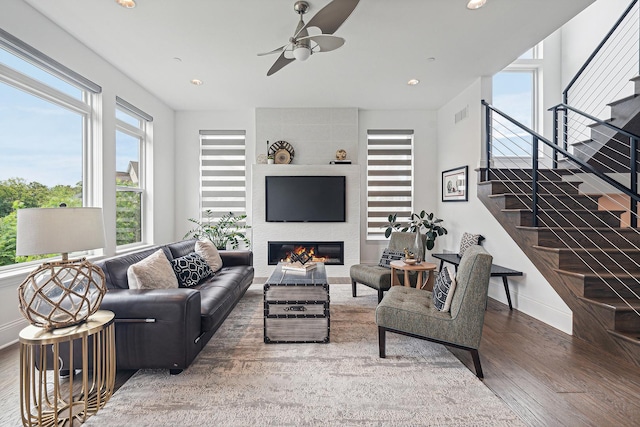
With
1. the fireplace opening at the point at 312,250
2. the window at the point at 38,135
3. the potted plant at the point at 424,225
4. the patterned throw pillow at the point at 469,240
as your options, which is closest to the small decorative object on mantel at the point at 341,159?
the potted plant at the point at 424,225

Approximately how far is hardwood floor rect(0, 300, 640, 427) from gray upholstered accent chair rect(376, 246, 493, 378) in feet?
0.97

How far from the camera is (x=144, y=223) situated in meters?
5.09

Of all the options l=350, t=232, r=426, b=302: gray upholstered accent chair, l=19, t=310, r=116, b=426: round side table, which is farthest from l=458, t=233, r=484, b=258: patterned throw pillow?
l=19, t=310, r=116, b=426: round side table

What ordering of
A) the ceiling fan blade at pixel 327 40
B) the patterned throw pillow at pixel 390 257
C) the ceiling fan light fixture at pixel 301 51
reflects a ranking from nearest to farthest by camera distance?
the ceiling fan blade at pixel 327 40, the ceiling fan light fixture at pixel 301 51, the patterned throw pillow at pixel 390 257

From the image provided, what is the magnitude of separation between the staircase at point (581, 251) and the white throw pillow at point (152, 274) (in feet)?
11.5

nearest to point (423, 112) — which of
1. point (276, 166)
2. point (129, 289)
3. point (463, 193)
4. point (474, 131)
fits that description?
point (474, 131)

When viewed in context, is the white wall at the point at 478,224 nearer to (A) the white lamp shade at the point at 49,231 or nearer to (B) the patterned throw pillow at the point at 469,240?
(B) the patterned throw pillow at the point at 469,240

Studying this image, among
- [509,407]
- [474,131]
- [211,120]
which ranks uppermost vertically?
[211,120]

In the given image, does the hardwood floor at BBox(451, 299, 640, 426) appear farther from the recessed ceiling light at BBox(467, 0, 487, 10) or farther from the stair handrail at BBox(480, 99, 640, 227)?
the recessed ceiling light at BBox(467, 0, 487, 10)

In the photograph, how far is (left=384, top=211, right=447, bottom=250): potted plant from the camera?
201 inches

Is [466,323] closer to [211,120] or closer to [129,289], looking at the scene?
[129,289]

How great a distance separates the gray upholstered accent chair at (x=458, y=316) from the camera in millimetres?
2227

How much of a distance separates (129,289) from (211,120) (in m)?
4.19

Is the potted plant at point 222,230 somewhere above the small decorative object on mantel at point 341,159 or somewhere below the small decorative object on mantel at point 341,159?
below
